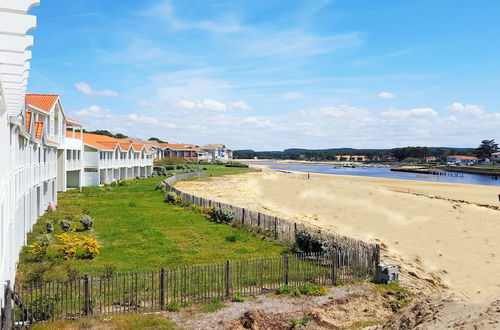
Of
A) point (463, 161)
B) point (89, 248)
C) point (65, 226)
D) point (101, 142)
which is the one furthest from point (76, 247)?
point (463, 161)

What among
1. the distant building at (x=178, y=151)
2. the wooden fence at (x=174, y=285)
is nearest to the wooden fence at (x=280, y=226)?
the wooden fence at (x=174, y=285)

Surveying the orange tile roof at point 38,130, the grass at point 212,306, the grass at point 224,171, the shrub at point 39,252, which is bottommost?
the grass at point 212,306

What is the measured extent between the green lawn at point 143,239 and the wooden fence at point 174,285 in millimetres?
2555

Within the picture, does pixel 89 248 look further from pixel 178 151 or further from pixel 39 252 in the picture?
pixel 178 151

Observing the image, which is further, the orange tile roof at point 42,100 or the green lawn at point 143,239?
the orange tile roof at point 42,100

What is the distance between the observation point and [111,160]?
56500 mm

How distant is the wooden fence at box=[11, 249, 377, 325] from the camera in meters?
12.0

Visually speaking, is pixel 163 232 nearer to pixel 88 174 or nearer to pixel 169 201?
pixel 169 201

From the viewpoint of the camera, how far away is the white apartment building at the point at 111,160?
5038 centimetres

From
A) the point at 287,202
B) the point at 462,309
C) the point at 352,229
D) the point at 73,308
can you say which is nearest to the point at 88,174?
the point at 287,202

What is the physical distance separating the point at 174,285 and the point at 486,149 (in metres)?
212

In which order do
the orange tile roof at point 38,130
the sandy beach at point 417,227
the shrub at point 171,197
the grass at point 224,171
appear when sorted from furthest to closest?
the grass at point 224,171 < the shrub at point 171,197 < the orange tile roof at point 38,130 < the sandy beach at point 417,227

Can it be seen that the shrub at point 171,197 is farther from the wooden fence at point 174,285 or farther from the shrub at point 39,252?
the wooden fence at point 174,285

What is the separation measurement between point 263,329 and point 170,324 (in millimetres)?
2848
